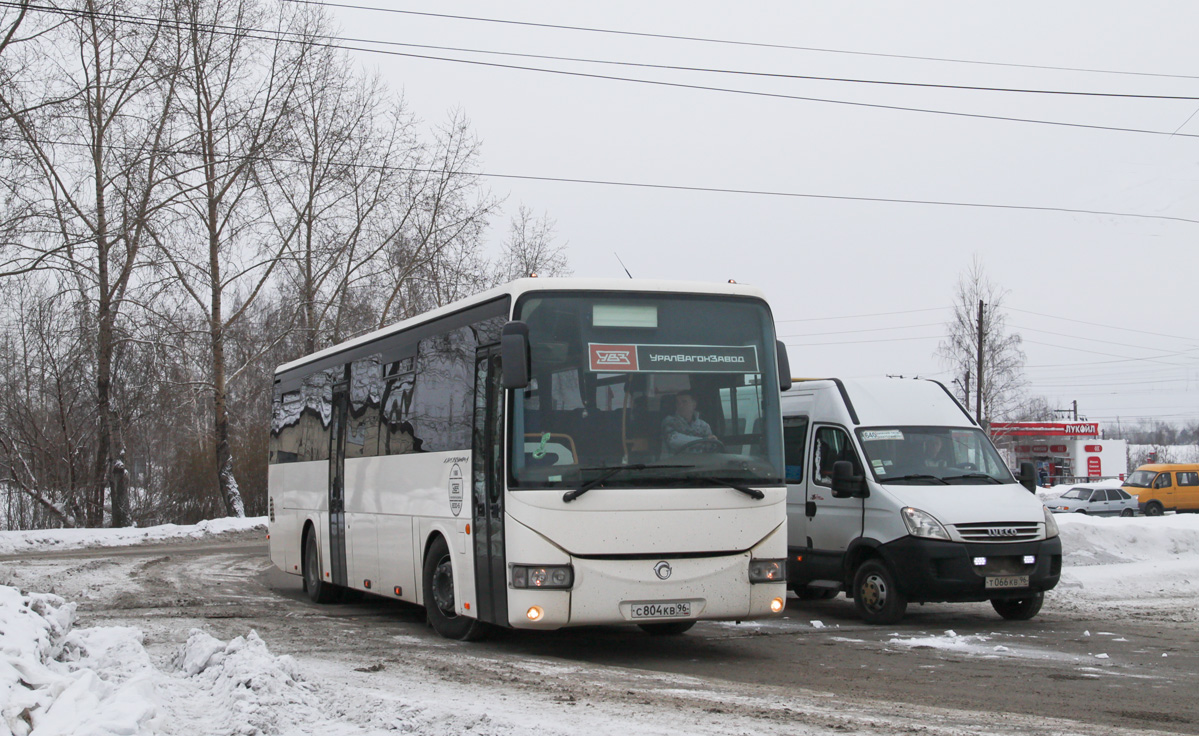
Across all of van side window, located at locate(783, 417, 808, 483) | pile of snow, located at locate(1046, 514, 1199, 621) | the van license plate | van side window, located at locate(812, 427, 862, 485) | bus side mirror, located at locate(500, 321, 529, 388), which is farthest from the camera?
pile of snow, located at locate(1046, 514, 1199, 621)

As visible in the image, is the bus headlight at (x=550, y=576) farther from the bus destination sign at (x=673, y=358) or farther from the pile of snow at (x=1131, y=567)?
the pile of snow at (x=1131, y=567)

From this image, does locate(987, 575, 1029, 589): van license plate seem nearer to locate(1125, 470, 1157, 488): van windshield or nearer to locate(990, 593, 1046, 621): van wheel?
locate(990, 593, 1046, 621): van wheel

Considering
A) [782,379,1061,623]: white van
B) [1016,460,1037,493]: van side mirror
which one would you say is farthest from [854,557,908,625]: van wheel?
[1016,460,1037,493]: van side mirror

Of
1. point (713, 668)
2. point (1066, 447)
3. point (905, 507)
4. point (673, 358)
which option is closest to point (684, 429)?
point (673, 358)

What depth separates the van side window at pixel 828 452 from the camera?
41.3ft

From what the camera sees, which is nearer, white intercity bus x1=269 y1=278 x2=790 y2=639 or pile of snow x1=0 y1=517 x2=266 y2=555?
white intercity bus x1=269 y1=278 x2=790 y2=639

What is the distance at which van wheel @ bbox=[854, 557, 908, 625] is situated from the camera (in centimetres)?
1161

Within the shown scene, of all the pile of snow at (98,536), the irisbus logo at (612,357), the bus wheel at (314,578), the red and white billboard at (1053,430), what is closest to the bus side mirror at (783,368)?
the irisbus logo at (612,357)

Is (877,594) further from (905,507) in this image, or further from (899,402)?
(899,402)

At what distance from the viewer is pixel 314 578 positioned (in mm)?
14250

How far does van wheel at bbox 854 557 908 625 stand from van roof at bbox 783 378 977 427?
163 centimetres

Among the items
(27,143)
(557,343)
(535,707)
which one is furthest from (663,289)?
(27,143)

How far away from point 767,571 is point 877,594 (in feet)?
10.7

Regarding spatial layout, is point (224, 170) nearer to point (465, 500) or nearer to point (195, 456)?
point (195, 456)
